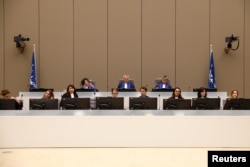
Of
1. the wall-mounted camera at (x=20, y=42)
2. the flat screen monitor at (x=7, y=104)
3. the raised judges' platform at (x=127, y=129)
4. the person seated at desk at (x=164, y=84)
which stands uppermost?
the wall-mounted camera at (x=20, y=42)

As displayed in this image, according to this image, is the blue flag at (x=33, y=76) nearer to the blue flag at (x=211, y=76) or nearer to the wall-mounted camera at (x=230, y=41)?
the blue flag at (x=211, y=76)

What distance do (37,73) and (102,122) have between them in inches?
263

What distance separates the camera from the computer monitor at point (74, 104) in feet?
24.9

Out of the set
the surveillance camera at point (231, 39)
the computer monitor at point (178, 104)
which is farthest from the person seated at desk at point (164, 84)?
the computer monitor at point (178, 104)

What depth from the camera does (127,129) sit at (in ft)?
23.0

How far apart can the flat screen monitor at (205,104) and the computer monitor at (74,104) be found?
6.65ft

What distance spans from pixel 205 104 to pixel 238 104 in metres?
0.62

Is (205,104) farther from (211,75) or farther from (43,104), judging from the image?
(211,75)

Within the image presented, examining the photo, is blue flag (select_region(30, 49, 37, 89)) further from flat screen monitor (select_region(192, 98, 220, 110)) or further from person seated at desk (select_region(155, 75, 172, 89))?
flat screen monitor (select_region(192, 98, 220, 110))

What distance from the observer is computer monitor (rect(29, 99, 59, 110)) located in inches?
295

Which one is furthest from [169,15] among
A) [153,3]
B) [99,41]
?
[99,41]

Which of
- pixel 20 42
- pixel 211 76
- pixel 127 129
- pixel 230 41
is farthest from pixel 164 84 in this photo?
pixel 20 42

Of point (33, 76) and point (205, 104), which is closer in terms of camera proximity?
point (205, 104)

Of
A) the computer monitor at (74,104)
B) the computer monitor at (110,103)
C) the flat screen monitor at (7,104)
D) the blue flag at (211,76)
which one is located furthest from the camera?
the blue flag at (211,76)
